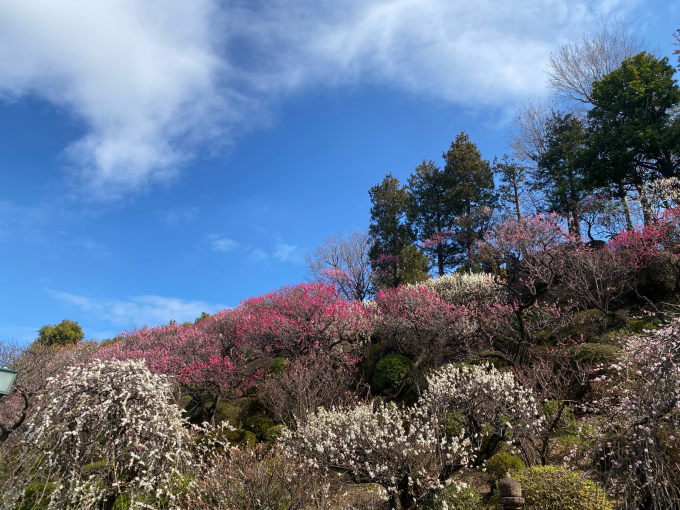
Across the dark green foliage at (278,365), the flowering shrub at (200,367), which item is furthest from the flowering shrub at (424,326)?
the flowering shrub at (200,367)

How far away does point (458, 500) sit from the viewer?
743 cm

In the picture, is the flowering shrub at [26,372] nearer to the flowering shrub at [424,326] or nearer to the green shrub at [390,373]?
the green shrub at [390,373]

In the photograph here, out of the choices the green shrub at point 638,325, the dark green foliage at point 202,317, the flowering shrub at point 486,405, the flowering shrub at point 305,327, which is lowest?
the flowering shrub at point 486,405

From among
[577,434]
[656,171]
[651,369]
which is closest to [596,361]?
[577,434]

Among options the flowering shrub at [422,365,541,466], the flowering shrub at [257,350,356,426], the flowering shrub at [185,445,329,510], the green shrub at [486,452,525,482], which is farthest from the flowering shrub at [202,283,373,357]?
the flowering shrub at [185,445,329,510]

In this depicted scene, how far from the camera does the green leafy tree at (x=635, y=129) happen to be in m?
19.9


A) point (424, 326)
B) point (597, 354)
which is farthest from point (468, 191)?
point (597, 354)

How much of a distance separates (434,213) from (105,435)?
89.4ft

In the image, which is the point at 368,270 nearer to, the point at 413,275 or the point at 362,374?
the point at 413,275

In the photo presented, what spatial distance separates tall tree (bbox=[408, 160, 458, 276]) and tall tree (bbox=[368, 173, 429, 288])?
82cm

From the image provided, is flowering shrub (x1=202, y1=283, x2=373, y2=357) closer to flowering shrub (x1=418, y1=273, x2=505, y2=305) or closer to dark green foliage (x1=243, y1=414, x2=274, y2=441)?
dark green foliage (x1=243, y1=414, x2=274, y2=441)

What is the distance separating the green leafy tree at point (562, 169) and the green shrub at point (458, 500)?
1926 cm

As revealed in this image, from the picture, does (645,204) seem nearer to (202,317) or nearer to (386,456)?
(386,456)

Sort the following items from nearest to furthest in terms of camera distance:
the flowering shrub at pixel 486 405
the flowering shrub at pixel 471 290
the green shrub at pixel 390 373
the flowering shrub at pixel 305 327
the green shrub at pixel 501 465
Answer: the flowering shrub at pixel 486 405, the green shrub at pixel 501 465, the green shrub at pixel 390 373, the flowering shrub at pixel 305 327, the flowering shrub at pixel 471 290
